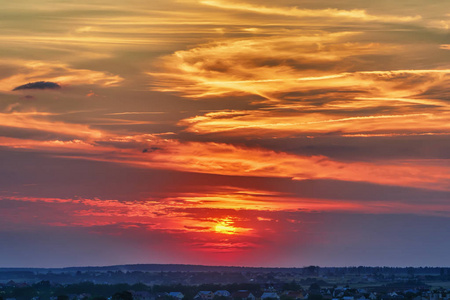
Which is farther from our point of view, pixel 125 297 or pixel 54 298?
pixel 54 298

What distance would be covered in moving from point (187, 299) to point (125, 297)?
1607 inches

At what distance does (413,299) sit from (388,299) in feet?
20.6

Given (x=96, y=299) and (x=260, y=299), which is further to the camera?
(x=260, y=299)

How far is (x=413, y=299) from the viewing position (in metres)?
189

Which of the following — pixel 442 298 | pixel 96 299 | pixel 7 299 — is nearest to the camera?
pixel 96 299

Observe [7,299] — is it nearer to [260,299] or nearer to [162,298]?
[162,298]

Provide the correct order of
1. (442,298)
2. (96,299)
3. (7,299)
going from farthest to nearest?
→ (7,299), (442,298), (96,299)

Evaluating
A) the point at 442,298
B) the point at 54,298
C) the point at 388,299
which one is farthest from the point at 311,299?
the point at 54,298

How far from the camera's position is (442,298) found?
18162cm

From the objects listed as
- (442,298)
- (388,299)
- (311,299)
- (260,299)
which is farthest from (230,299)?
(442,298)

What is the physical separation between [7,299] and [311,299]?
245ft

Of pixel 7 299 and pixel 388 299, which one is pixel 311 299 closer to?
pixel 388 299

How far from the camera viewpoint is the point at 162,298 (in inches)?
7810

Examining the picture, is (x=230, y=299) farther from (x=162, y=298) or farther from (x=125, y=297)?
(x=125, y=297)
